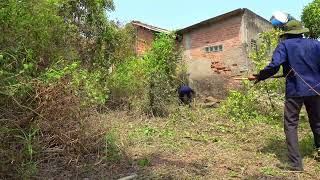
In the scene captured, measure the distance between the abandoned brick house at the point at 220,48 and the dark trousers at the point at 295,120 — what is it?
24.9ft

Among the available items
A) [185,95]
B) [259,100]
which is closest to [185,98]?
[185,95]

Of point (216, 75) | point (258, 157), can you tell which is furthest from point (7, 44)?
point (216, 75)

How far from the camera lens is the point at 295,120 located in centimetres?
473

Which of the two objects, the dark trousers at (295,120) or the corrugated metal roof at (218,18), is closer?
the dark trousers at (295,120)

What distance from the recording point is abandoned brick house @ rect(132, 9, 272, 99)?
13.1m

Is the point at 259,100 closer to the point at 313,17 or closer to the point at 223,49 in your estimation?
the point at 223,49

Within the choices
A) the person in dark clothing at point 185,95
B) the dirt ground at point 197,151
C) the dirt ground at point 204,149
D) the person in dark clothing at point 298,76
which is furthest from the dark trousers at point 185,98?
the person in dark clothing at point 298,76

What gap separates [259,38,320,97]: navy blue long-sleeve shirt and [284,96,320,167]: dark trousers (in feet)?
0.33

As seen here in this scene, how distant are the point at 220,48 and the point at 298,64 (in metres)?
9.00

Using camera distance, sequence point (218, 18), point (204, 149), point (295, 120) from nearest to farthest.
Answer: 1. point (295, 120)
2. point (204, 149)
3. point (218, 18)

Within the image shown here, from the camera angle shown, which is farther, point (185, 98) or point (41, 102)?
point (185, 98)

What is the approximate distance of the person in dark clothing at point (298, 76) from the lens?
187 inches

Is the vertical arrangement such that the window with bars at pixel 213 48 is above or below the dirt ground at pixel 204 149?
above

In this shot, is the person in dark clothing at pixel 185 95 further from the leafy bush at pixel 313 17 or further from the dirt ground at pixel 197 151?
the leafy bush at pixel 313 17
